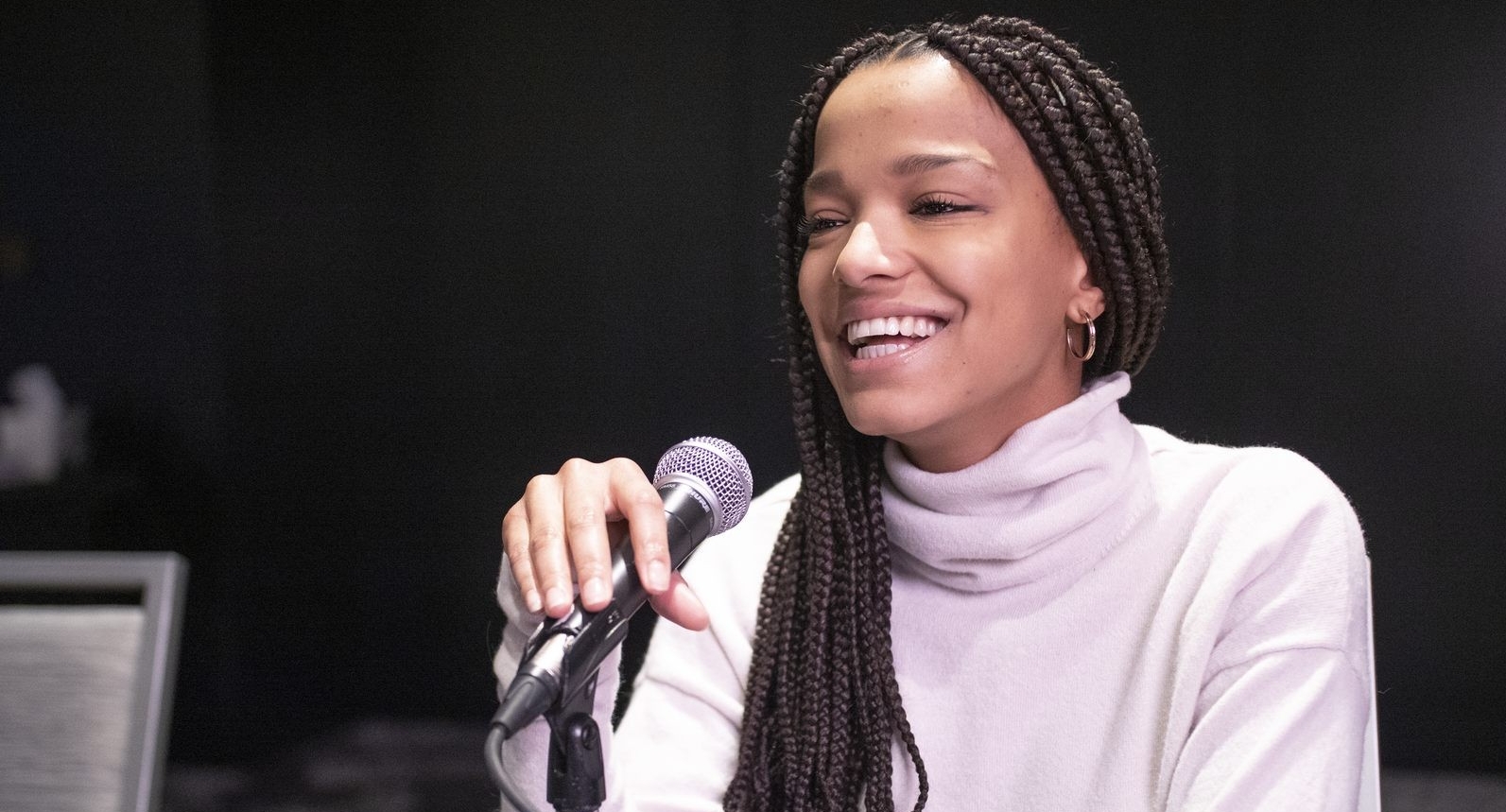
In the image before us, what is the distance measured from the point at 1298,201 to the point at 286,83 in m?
2.21

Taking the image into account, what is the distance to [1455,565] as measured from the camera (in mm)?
2217

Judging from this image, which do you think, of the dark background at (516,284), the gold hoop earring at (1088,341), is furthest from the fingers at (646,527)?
the dark background at (516,284)

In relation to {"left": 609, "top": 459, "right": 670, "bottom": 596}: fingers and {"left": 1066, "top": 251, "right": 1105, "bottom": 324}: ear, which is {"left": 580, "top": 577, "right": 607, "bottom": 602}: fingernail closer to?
{"left": 609, "top": 459, "right": 670, "bottom": 596}: fingers

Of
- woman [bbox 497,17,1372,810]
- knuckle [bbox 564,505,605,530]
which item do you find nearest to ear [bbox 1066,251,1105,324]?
woman [bbox 497,17,1372,810]

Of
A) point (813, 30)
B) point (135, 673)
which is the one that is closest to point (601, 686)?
point (135, 673)

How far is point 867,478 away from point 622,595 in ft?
1.77

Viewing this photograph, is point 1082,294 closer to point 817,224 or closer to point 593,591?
point 817,224

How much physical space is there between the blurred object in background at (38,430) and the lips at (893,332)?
2701mm

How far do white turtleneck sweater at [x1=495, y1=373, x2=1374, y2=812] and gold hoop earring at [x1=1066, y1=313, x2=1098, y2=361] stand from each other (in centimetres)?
3

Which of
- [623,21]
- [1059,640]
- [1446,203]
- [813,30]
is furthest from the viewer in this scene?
[623,21]

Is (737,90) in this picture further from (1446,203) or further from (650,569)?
(650,569)

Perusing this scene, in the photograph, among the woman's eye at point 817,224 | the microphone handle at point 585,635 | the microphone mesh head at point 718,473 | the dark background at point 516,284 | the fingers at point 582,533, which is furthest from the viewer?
the dark background at point 516,284

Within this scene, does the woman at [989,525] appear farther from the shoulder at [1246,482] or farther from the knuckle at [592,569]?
the knuckle at [592,569]

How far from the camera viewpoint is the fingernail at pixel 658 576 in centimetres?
80
